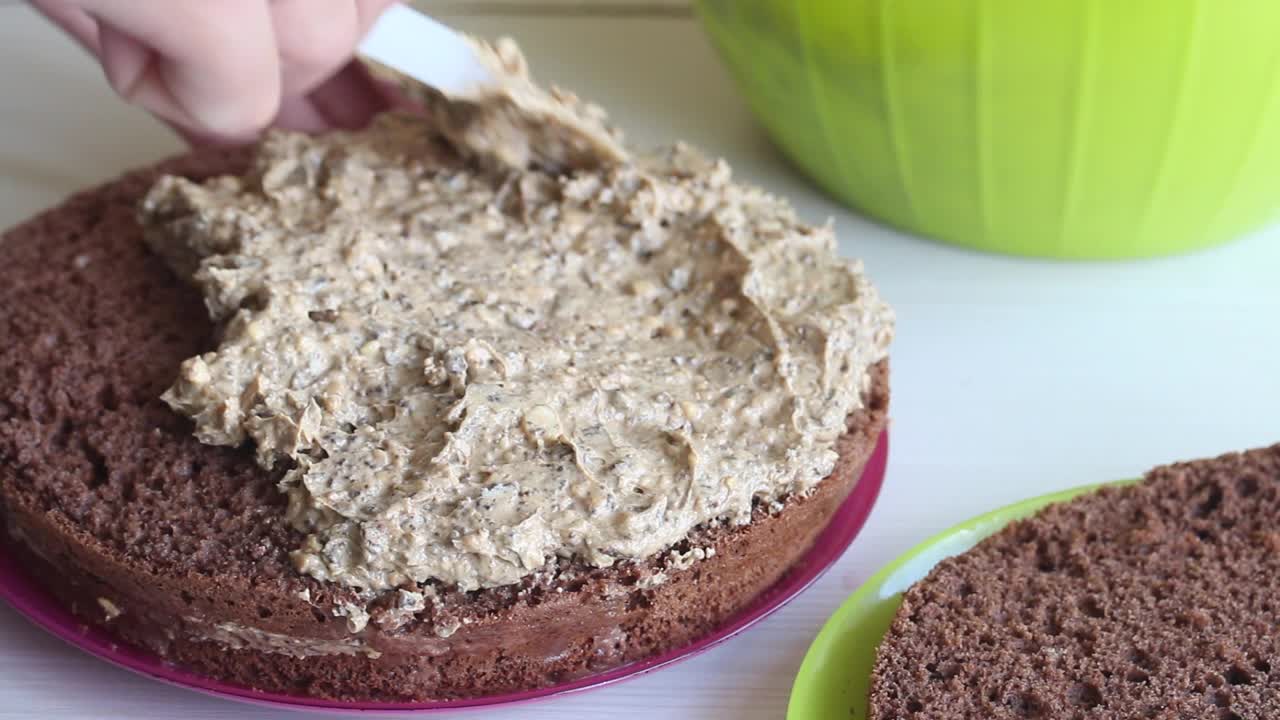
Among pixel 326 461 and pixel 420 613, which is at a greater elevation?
pixel 326 461

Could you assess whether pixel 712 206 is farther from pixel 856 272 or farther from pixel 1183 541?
pixel 1183 541

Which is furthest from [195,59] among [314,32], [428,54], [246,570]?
[246,570]

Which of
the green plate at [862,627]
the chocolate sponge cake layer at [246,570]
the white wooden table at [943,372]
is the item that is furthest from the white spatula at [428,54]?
the green plate at [862,627]

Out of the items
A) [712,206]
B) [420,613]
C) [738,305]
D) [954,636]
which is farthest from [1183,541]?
[420,613]

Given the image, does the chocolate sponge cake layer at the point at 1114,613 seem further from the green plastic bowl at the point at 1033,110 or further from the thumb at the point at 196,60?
the thumb at the point at 196,60

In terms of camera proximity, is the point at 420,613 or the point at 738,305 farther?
the point at 738,305

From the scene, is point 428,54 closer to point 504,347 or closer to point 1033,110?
point 504,347
